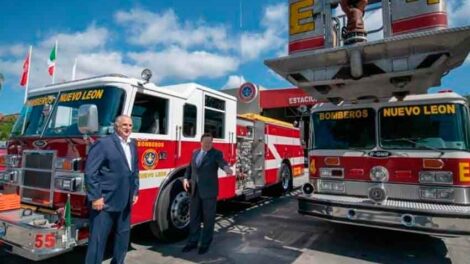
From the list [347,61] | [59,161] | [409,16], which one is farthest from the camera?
[59,161]

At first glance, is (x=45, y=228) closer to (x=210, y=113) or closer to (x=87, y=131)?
(x=87, y=131)

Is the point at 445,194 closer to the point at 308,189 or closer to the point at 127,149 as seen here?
the point at 308,189

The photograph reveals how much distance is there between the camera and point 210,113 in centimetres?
644

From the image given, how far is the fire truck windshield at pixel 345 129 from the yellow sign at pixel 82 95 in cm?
364

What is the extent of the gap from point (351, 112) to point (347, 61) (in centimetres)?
193

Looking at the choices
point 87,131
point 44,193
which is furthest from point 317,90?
point 44,193

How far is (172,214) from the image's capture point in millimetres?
5469

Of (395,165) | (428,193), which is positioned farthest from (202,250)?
(428,193)

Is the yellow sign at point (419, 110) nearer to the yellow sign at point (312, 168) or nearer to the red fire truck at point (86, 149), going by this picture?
the yellow sign at point (312, 168)

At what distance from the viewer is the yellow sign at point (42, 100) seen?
5234 millimetres

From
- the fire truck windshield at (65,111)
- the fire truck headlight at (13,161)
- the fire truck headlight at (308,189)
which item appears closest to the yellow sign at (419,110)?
the fire truck headlight at (308,189)

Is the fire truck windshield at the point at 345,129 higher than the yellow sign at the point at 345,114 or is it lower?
lower

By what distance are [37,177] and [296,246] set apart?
13.0 feet

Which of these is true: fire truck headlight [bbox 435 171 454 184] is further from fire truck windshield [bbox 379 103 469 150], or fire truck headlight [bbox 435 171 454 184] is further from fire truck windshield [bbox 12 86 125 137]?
fire truck windshield [bbox 12 86 125 137]
